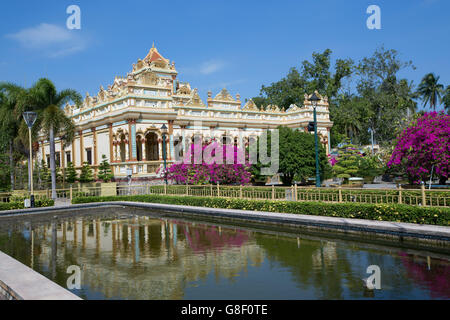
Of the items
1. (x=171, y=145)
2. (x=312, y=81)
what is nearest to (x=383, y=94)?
(x=312, y=81)

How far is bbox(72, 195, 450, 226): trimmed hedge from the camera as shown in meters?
11.8

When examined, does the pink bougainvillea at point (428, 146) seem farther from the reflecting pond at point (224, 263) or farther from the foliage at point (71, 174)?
the foliage at point (71, 174)

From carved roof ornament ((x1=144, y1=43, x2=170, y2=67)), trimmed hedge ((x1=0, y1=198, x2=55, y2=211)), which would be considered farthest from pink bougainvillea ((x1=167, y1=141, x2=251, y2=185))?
carved roof ornament ((x1=144, y1=43, x2=170, y2=67))

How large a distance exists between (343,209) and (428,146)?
5.18 meters

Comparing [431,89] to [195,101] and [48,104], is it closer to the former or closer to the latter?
[195,101]

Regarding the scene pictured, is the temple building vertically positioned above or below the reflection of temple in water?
above

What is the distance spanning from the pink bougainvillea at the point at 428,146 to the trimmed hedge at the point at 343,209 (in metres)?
4.51

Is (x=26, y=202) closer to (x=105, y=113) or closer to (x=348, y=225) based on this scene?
(x=105, y=113)

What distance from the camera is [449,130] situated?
1573 cm

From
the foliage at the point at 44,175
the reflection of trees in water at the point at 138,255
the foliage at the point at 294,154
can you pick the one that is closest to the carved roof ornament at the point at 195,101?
the foliage at the point at 294,154

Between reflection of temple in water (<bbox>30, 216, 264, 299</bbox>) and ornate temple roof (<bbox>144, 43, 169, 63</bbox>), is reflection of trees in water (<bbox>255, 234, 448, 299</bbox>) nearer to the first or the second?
reflection of temple in water (<bbox>30, 216, 264, 299</bbox>)

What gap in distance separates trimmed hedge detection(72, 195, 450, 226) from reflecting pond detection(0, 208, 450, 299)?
2204mm

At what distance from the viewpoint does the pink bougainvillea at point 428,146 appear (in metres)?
15.8

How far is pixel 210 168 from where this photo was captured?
886 inches
